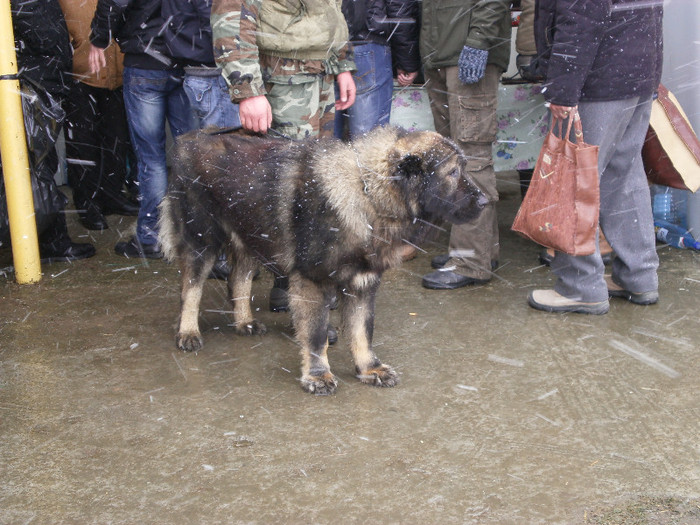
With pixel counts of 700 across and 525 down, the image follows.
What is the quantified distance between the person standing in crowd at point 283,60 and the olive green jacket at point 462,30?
862mm

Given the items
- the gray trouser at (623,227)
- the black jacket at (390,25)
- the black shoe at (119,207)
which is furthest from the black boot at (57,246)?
the gray trouser at (623,227)

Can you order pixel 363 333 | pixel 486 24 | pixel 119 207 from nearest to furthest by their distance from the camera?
pixel 363 333
pixel 486 24
pixel 119 207

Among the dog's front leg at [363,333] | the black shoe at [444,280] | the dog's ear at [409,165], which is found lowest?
the black shoe at [444,280]

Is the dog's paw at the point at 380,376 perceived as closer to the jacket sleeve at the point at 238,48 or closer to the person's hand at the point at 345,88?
the jacket sleeve at the point at 238,48

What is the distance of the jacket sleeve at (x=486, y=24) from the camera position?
4.94m

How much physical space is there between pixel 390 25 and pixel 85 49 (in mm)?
2783

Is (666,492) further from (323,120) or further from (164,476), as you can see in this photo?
(323,120)

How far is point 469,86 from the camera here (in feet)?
17.1

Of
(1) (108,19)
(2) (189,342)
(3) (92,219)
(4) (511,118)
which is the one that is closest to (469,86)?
(4) (511,118)

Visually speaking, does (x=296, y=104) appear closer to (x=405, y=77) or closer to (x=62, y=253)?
(x=405, y=77)

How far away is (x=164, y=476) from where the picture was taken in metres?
3.12

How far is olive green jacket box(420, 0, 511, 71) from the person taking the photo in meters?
4.96

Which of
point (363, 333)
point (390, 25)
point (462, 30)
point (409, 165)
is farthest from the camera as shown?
point (390, 25)

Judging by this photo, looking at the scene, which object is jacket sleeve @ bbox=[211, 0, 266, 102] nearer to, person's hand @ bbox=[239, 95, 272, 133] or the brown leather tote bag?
person's hand @ bbox=[239, 95, 272, 133]
